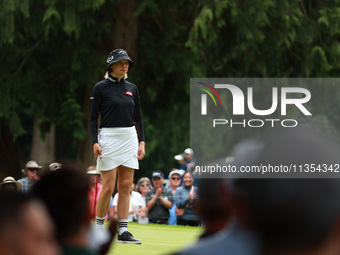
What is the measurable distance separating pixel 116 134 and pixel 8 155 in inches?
506

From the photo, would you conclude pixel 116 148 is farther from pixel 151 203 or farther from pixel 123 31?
pixel 123 31

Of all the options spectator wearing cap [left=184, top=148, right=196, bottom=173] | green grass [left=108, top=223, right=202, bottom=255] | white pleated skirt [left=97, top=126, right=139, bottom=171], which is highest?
spectator wearing cap [left=184, top=148, right=196, bottom=173]

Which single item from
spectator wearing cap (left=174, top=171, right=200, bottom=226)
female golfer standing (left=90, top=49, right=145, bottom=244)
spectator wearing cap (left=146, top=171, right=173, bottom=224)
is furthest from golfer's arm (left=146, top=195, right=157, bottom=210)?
female golfer standing (left=90, top=49, right=145, bottom=244)

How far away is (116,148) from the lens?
740 centimetres

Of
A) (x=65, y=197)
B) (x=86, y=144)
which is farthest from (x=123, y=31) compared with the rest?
(x=65, y=197)

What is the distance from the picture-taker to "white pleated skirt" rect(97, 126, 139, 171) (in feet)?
24.3

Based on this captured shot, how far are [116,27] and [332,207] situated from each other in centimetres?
1639

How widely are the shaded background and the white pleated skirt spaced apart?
8.66m

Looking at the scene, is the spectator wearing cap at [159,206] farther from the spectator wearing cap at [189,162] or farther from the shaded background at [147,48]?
the shaded background at [147,48]

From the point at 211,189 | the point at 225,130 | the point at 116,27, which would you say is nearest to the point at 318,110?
the point at 225,130

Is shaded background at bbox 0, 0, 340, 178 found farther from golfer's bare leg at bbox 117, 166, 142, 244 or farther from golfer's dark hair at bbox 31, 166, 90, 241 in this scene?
golfer's dark hair at bbox 31, 166, 90, 241

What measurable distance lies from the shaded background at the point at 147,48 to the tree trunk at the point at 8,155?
3cm

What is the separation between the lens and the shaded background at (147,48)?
16.6 metres

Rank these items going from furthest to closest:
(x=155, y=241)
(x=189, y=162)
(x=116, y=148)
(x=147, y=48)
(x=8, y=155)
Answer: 1. (x=8, y=155)
2. (x=147, y=48)
3. (x=189, y=162)
4. (x=155, y=241)
5. (x=116, y=148)
